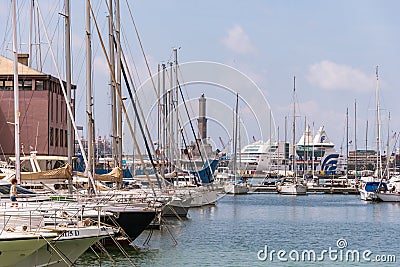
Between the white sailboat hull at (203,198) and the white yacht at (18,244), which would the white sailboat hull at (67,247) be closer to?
the white yacht at (18,244)

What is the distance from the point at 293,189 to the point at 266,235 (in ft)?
224

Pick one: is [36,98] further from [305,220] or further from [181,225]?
[305,220]

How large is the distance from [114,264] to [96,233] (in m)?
7.59

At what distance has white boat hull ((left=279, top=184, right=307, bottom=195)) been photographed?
124m

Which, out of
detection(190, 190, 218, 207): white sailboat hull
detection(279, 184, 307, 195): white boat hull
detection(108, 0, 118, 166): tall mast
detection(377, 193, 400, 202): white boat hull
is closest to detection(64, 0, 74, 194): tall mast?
detection(108, 0, 118, 166): tall mast

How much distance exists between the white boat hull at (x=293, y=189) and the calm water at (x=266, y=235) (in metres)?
30.6

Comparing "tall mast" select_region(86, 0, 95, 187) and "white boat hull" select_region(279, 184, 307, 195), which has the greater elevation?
"tall mast" select_region(86, 0, 95, 187)

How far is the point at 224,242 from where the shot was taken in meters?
50.6

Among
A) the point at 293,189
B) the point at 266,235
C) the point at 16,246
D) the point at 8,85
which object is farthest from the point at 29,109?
the point at 293,189

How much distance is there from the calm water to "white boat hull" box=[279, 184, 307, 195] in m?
30.6

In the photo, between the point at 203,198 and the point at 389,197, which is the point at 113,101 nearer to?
the point at 203,198

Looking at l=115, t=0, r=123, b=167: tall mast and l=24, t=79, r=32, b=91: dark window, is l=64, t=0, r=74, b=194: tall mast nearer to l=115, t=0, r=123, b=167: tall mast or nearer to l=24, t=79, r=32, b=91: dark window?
l=115, t=0, r=123, b=167: tall mast

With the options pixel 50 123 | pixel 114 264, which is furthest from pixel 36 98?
pixel 114 264

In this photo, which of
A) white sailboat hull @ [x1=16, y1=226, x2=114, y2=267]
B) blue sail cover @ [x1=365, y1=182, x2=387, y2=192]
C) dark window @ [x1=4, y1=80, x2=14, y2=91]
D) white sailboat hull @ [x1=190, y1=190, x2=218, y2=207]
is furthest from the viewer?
blue sail cover @ [x1=365, y1=182, x2=387, y2=192]
